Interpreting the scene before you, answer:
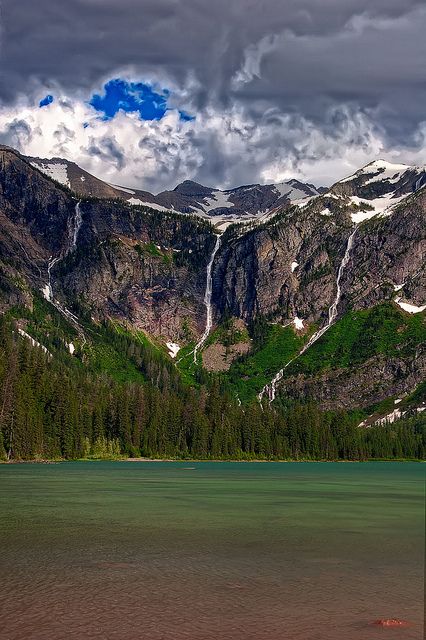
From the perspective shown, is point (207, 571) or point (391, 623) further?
point (207, 571)

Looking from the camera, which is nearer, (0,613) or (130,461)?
(0,613)

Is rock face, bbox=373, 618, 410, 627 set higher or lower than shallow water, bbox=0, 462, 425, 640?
higher

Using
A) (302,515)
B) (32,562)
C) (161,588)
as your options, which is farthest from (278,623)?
(302,515)

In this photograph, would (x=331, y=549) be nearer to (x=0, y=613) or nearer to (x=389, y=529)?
(x=389, y=529)

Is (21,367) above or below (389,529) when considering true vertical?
above

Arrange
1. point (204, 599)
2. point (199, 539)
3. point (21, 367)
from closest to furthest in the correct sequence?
point (204, 599)
point (199, 539)
point (21, 367)

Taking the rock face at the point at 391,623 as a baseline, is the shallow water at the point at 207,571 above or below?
below

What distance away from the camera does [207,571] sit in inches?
1339

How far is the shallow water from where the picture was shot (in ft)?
80.6

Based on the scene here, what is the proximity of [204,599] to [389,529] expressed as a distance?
23761 millimetres

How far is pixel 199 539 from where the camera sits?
4425cm

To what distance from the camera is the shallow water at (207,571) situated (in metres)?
24.6

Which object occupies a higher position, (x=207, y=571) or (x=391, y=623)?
(x=391, y=623)

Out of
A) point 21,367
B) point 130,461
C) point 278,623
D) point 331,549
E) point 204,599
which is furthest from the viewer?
point 130,461
